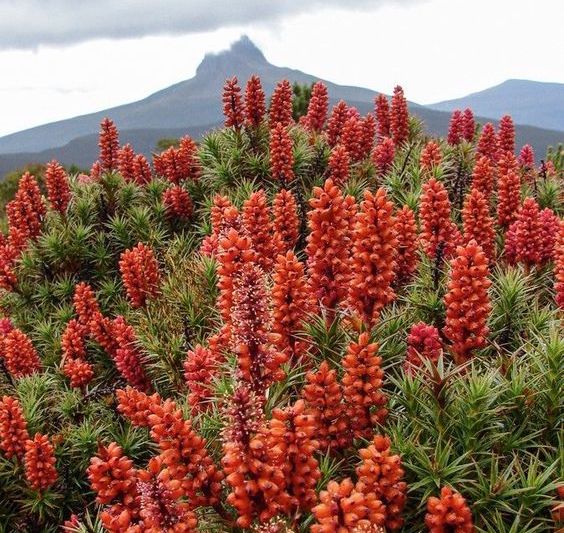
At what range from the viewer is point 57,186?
36.9ft

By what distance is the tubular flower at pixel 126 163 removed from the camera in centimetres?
1301

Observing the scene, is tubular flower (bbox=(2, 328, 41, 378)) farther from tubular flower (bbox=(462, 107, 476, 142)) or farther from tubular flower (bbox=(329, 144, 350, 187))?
tubular flower (bbox=(462, 107, 476, 142))

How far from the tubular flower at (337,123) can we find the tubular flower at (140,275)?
565 cm

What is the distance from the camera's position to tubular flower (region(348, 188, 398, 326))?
178 inches

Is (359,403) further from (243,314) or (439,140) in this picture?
(439,140)

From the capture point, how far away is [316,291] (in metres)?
5.02

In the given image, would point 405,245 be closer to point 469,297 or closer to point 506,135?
point 469,297

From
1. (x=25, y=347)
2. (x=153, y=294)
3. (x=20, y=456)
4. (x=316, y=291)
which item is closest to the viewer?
(x=316, y=291)

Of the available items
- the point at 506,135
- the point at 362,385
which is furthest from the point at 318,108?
the point at 362,385

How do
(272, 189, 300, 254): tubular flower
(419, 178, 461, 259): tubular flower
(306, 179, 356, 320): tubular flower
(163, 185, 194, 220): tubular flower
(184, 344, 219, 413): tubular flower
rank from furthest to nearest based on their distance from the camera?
(163, 185, 194, 220): tubular flower
(272, 189, 300, 254): tubular flower
(419, 178, 461, 259): tubular flower
(184, 344, 219, 413): tubular flower
(306, 179, 356, 320): tubular flower

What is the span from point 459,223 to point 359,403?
6.51 metres

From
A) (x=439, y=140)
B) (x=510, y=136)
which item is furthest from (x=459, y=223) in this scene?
(x=439, y=140)

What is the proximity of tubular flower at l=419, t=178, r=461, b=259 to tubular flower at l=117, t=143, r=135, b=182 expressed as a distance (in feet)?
27.5

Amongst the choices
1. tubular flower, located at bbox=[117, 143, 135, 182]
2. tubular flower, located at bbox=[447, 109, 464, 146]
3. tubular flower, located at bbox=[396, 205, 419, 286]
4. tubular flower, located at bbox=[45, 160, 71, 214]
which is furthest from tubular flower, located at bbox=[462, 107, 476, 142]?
tubular flower, located at bbox=[45, 160, 71, 214]
